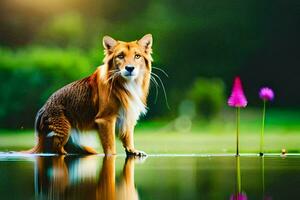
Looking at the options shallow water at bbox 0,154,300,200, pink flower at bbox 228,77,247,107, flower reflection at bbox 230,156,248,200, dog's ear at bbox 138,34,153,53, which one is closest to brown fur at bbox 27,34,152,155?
dog's ear at bbox 138,34,153,53

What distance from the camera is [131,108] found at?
4.62 metres

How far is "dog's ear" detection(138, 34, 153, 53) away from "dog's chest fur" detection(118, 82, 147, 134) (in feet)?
0.95

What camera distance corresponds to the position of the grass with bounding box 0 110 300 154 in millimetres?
4836

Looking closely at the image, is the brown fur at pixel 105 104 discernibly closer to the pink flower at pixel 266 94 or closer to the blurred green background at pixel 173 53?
the blurred green background at pixel 173 53

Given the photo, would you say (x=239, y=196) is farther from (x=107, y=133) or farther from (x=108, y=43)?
(x=108, y=43)

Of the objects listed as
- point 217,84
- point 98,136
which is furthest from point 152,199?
point 217,84

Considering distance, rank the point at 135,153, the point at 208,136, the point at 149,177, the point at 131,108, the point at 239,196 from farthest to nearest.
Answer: the point at 208,136 < the point at 135,153 < the point at 131,108 < the point at 149,177 < the point at 239,196

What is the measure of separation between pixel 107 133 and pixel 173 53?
0.86 meters

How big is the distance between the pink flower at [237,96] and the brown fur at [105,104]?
70 cm

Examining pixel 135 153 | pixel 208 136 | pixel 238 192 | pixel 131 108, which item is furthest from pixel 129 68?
pixel 238 192

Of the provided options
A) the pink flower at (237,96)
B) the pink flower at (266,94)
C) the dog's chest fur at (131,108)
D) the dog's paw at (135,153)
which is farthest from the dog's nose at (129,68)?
the pink flower at (266,94)

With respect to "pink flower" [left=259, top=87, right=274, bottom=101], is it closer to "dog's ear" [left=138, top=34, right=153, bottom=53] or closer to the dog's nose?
"dog's ear" [left=138, top=34, right=153, bottom=53]

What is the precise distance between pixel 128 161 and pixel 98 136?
372mm

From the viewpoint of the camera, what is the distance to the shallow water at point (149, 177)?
9.54ft
